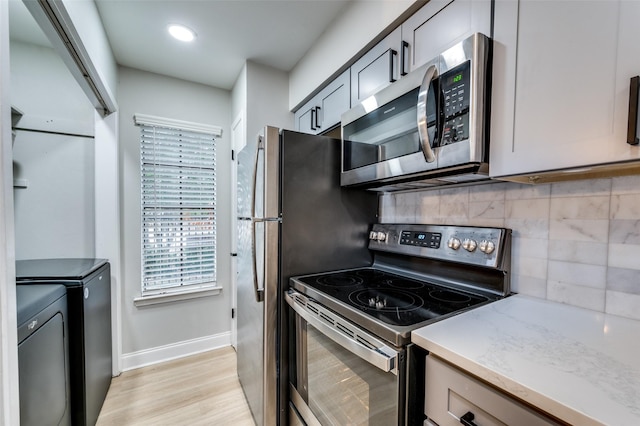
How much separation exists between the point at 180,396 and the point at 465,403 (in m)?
2.10

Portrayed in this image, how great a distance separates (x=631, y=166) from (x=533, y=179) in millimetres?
265

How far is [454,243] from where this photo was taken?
1.23 meters

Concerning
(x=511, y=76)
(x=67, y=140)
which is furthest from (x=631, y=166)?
(x=67, y=140)

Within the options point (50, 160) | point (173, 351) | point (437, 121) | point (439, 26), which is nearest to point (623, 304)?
point (437, 121)

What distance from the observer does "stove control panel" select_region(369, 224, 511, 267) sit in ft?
3.57

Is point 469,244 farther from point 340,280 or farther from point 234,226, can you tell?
point 234,226

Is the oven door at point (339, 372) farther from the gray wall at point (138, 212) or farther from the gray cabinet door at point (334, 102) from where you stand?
the gray wall at point (138, 212)

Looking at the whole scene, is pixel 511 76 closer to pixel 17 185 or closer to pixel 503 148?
pixel 503 148

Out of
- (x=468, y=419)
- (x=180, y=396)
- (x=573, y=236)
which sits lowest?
(x=180, y=396)

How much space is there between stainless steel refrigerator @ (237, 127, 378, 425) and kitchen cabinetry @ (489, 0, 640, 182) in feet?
2.84

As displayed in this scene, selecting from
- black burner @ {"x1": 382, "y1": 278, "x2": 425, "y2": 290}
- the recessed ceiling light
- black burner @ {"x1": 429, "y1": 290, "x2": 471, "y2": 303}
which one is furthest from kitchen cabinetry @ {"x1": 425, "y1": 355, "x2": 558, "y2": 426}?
the recessed ceiling light

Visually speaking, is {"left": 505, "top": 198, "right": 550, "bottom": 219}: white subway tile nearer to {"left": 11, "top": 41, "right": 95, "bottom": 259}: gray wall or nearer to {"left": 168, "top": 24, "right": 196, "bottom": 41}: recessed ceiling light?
{"left": 168, "top": 24, "right": 196, "bottom": 41}: recessed ceiling light

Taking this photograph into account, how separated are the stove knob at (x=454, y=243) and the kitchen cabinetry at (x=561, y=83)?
15.6 inches

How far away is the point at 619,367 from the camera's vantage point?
591 millimetres
